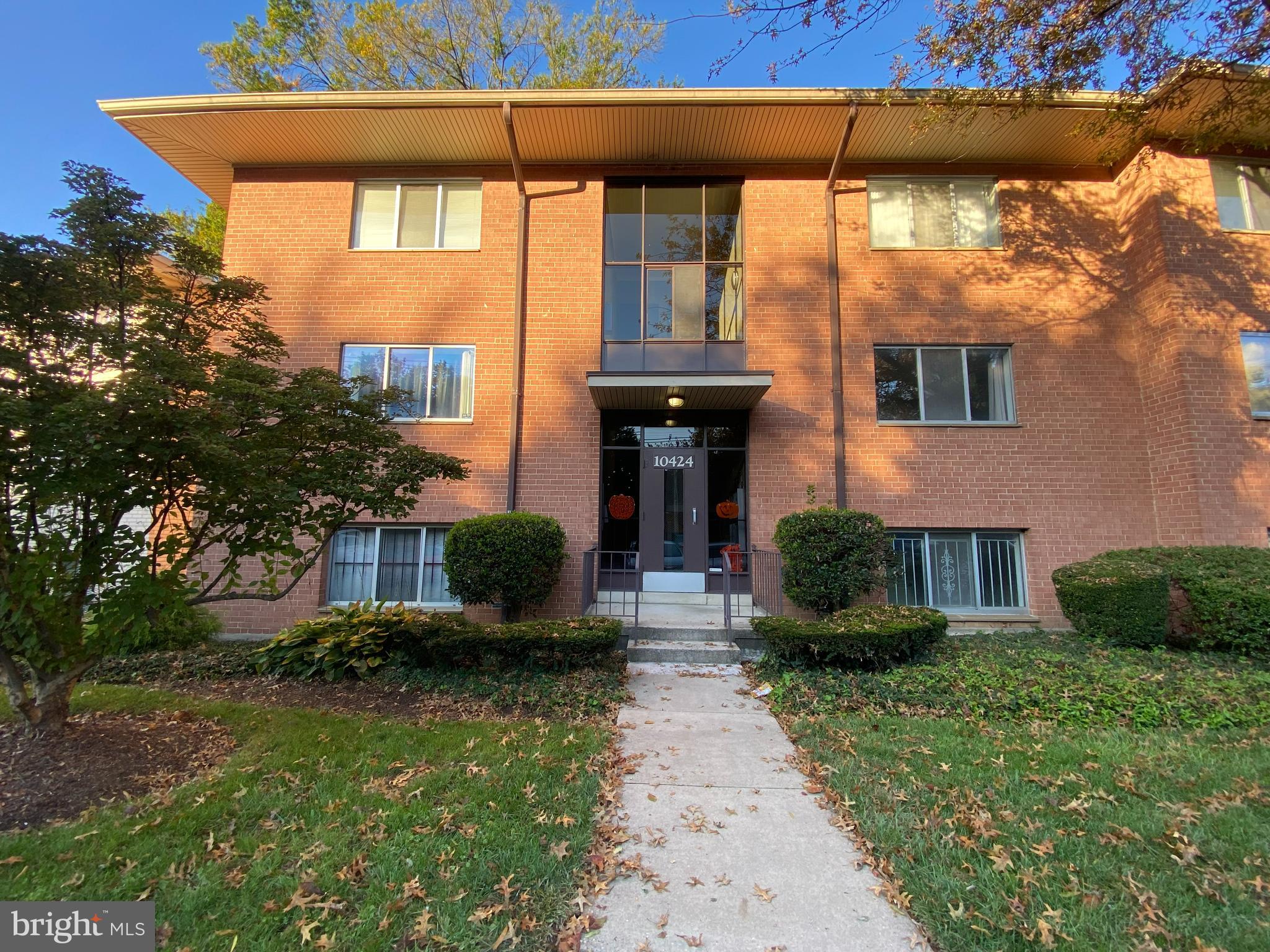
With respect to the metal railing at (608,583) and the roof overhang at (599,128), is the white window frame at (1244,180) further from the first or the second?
the metal railing at (608,583)

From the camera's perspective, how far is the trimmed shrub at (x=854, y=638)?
606 centimetres

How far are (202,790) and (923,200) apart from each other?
11850mm

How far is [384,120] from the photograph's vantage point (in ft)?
29.5

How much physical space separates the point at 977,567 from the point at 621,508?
5.68 metres

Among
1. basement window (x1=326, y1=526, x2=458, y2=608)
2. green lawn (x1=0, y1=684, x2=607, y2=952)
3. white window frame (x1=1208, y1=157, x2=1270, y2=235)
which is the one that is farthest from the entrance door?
white window frame (x1=1208, y1=157, x2=1270, y2=235)

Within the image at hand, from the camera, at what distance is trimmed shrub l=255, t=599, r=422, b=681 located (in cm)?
614

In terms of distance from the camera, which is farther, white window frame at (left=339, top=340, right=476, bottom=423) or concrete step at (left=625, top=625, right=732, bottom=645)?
white window frame at (left=339, top=340, right=476, bottom=423)

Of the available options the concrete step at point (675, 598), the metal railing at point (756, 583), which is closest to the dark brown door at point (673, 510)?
the concrete step at point (675, 598)

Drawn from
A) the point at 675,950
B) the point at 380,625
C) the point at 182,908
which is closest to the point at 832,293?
the point at 380,625

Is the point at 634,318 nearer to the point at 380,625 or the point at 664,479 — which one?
the point at 664,479

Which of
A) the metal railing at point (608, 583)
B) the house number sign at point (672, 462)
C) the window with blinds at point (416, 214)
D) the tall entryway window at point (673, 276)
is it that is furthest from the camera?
the window with blinds at point (416, 214)

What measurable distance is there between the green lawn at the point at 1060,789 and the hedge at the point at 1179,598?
449mm

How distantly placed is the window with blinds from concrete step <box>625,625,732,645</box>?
7017mm

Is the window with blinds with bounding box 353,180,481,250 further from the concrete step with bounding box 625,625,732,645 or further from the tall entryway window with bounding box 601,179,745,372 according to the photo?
the concrete step with bounding box 625,625,732,645
